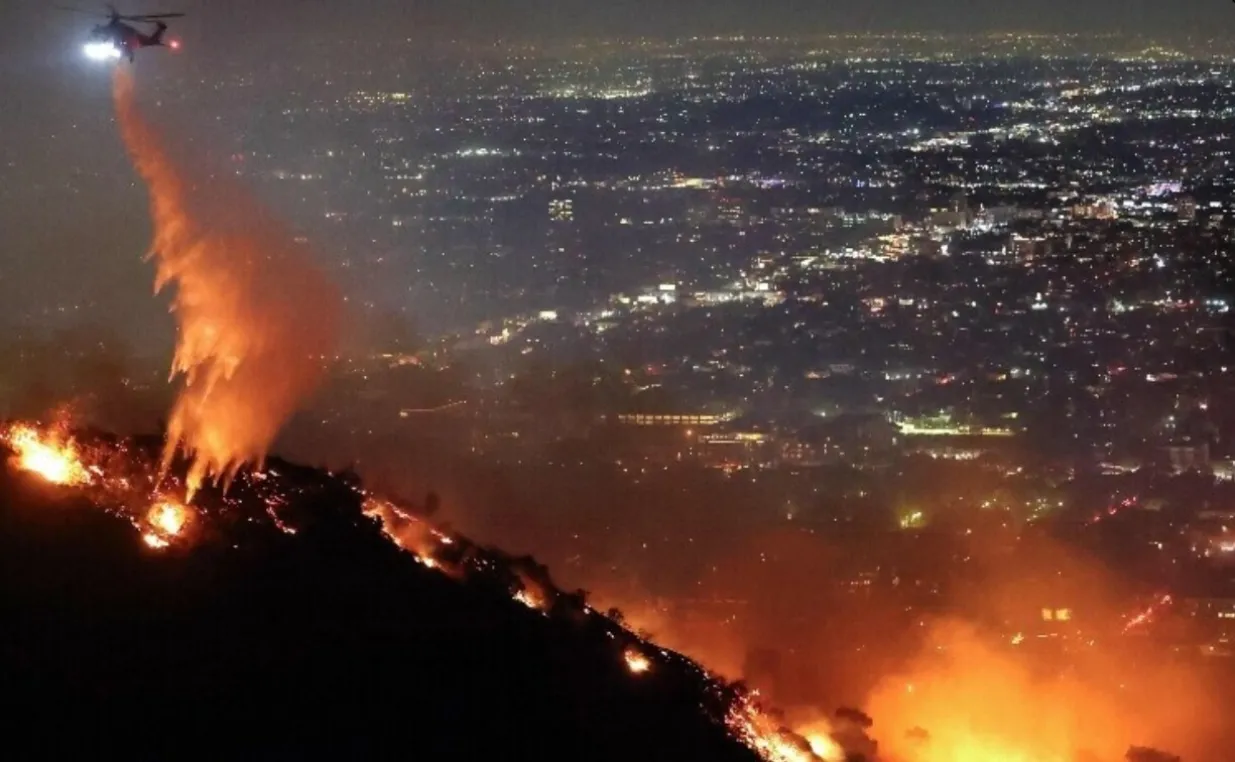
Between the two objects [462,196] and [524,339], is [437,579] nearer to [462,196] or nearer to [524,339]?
[524,339]

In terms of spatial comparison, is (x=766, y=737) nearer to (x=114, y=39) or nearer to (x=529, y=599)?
(x=529, y=599)

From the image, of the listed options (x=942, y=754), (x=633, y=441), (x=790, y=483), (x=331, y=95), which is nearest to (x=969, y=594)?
(x=790, y=483)

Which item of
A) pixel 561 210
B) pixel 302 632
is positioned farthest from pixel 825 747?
pixel 561 210

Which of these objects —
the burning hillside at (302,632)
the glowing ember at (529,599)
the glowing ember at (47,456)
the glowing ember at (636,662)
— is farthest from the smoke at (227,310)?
the glowing ember at (636,662)

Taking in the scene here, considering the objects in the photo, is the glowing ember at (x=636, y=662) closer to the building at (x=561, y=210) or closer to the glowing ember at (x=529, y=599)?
the glowing ember at (x=529, y=599)

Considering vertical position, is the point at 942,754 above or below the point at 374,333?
below
